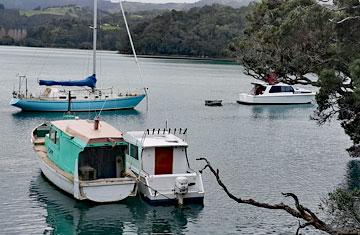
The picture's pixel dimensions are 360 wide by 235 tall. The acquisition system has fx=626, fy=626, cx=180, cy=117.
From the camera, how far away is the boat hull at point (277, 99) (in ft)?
238

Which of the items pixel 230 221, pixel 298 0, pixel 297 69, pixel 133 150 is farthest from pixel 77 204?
pixel 298 0

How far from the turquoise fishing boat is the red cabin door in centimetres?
127

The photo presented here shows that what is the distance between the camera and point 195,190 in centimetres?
2709

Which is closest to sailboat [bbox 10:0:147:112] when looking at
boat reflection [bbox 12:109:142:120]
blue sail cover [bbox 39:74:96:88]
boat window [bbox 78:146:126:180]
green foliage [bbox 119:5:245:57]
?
blue sail cover [bbox 39:74:96:88]

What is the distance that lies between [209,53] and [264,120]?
131214 mm

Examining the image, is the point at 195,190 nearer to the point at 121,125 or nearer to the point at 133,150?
the point at 133,150

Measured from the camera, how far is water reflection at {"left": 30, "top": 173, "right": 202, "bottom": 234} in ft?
78.4

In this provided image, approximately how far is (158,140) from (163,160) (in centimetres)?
104

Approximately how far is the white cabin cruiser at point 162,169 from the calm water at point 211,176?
626mm

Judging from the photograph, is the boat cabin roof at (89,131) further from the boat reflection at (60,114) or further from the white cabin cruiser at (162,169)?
the boat reflection at (60,114)

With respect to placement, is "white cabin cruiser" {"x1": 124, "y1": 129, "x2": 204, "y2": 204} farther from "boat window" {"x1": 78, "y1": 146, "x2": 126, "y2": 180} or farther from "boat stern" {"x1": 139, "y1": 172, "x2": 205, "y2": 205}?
"boat window" {"x1": 78, "y1": 146, "x2": 126, "y2": 180}

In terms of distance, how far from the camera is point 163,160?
28469 millimetres

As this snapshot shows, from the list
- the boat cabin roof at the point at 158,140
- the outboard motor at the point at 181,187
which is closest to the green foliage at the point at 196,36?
the boat cabin roof at the point at 158,140

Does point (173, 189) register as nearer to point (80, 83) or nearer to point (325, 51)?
point (325, 51)
